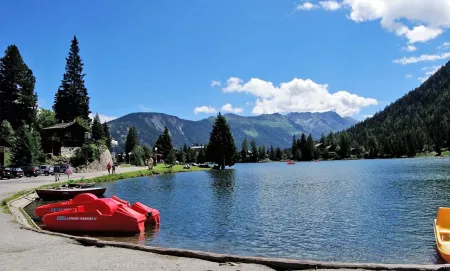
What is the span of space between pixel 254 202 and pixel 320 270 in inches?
1091

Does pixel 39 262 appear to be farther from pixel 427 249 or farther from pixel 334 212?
pixel 334 212

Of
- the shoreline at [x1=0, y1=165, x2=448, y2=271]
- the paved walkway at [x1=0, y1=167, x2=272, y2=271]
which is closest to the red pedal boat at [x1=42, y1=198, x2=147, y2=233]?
the paved walkway at [x1=0, y1=167, x2=272, y2=271]

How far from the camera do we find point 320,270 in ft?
35.6

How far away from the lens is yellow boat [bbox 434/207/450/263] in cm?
1532

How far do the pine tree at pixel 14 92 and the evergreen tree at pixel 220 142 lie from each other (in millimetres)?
51728

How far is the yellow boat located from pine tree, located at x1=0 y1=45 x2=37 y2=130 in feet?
323

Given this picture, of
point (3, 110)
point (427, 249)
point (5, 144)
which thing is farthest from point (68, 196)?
point (3, 110)

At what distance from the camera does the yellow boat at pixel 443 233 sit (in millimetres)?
15320

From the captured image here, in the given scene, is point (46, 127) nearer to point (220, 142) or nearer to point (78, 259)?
point (220, 142)

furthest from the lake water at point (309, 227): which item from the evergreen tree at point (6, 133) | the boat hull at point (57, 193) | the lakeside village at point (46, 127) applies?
the evergreen tree at point (6, 133)

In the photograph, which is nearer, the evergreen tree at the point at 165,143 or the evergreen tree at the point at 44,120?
the evergreen tree at the point at 44,120

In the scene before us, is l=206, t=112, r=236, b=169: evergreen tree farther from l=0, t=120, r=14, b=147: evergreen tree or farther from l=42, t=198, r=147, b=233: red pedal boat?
Result: l=42, t=198, r=147, b=233: red pedal boat

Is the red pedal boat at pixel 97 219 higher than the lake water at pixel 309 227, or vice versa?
the red pedal boat at pixel 97 219

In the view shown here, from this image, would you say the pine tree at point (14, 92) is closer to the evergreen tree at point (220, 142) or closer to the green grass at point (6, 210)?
the evergreen tree at point (220, 142)
